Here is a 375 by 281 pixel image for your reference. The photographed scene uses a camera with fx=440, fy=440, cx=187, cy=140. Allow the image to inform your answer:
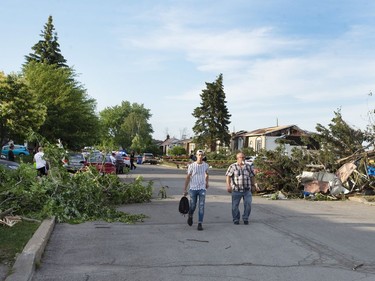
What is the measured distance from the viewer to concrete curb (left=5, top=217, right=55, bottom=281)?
5402 mm

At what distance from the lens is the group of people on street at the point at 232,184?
31.6ft

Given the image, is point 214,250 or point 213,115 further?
point 213,115

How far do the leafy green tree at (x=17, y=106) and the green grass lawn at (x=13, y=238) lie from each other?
26.4m

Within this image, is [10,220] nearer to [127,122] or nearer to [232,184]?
[232,184]

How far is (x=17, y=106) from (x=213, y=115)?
120 feet

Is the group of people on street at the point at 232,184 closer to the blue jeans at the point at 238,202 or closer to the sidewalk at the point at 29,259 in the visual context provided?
the blue jeans at the point at 238,202

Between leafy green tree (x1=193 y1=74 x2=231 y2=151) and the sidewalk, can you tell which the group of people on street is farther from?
leafy green tree (x1=193 y1=74 x2=231 y2=151)

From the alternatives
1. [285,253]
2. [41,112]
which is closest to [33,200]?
[285,253]

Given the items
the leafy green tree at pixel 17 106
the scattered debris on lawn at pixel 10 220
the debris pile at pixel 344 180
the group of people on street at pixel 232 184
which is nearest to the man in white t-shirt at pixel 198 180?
the group of people on street at pixel 232 184

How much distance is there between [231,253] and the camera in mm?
7117

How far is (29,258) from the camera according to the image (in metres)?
5.95

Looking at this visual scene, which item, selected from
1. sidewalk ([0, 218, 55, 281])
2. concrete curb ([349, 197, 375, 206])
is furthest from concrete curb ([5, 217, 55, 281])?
concrete curb ([349, 197, 375, 206])

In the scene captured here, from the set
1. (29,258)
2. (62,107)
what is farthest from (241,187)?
(62,107)

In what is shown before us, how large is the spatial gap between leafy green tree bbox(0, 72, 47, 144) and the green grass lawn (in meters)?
26.4
